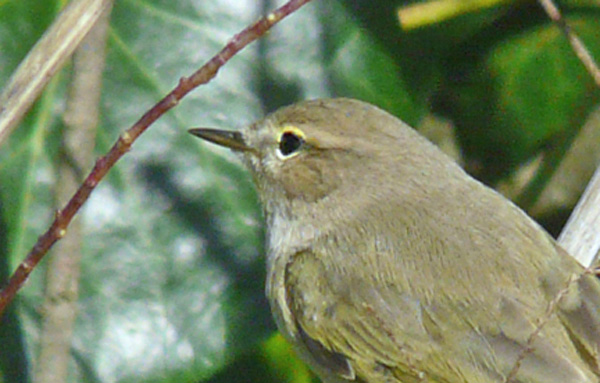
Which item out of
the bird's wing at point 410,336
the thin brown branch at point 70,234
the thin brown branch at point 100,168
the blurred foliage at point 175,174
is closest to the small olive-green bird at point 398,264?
the bird's wing at point 410,336

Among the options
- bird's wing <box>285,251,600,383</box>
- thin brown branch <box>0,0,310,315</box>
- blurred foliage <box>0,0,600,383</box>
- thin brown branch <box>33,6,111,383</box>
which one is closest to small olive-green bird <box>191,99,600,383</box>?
bird's wing <box>285,251,600,383</box>

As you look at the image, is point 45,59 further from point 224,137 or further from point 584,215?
point 584,215

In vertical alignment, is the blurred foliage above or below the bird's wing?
above

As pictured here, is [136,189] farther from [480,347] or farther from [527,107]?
[527,107]

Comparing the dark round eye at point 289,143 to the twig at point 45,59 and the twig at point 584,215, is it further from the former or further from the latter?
the twig at point 45,59

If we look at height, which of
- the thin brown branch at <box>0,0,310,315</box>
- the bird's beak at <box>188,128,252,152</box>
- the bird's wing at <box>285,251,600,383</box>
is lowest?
the bird's wing at <box>285,251,600,383</box>

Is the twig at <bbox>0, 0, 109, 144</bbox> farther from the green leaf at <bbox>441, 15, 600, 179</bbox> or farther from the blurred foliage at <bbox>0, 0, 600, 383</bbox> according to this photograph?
the green leaf at <bbox>441, 15, 600, 179</bbox>

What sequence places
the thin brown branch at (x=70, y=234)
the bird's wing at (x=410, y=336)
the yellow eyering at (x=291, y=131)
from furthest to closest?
the yellow eyering at (x=291, y=131)
the bird's wing at (x=410, y=336)
the thin brown branch at (x=70, y=234)

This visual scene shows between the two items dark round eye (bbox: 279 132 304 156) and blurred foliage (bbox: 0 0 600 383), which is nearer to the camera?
blurred foliage (bbox: 0 0 600 383)
